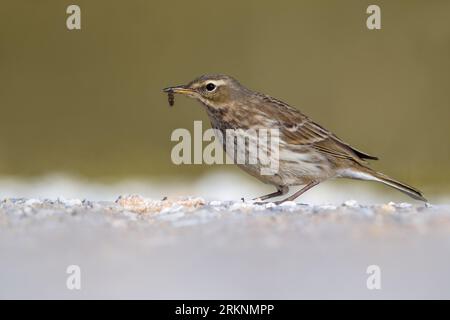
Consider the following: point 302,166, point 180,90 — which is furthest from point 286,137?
point 180,90


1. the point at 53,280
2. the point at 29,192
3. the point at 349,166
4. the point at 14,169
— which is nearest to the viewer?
the point at 53,280

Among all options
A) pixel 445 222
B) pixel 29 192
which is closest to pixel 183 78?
pixel 29 192

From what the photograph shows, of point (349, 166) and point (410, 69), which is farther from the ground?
point (410, 69)

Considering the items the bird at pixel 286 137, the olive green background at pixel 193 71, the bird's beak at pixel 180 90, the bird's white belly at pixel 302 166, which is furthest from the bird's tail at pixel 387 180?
the olive green background at pixel 193 71

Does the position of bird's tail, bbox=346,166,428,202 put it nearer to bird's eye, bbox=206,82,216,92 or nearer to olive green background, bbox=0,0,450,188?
bird's eye, bbox=206,82,216,92

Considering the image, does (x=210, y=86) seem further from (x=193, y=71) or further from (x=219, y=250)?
(x=193, y=71)

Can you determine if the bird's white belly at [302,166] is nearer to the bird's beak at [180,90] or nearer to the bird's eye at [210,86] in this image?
the bird's eye at [210,86]

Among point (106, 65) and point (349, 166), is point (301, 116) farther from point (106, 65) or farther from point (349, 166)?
point (106, 65)
